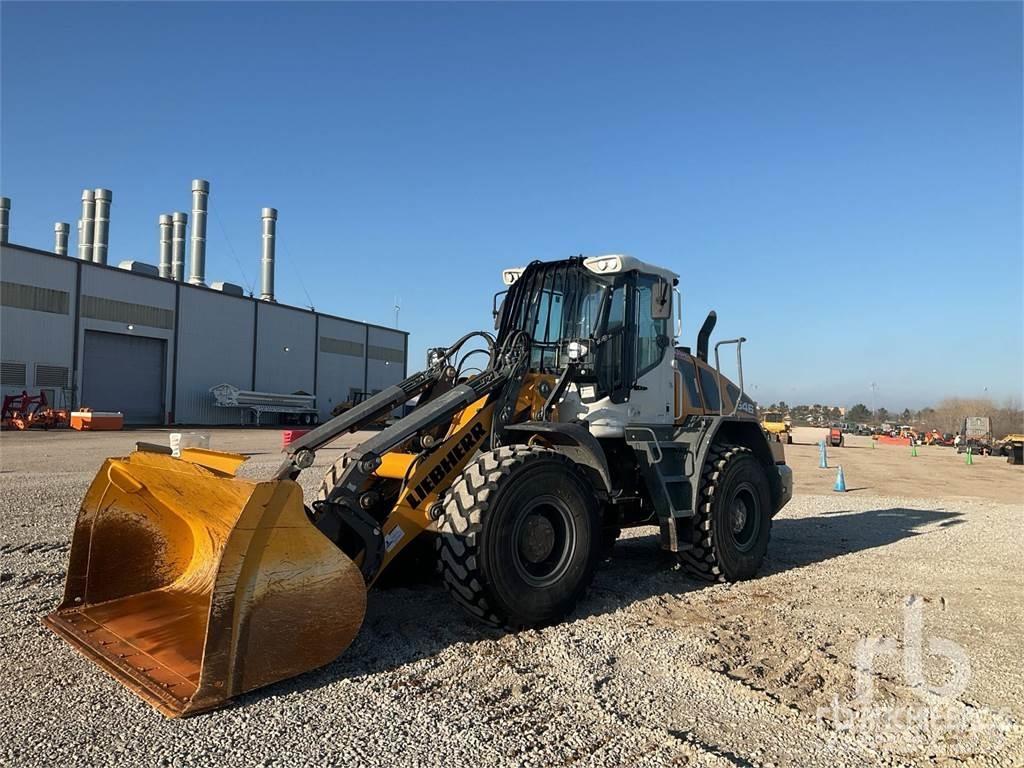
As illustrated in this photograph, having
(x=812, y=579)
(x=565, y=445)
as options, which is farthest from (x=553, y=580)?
(x=812, y=579)

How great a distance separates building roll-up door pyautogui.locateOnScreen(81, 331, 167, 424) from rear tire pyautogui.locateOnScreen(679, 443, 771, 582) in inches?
1534

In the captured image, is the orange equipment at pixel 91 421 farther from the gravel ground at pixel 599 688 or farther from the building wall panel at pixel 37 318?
the gravel ground at pixel 599 688

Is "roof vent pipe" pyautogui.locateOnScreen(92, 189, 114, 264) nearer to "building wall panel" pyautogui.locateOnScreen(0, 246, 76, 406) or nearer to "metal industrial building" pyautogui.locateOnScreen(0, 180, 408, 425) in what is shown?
"metal industrial building" pyautogui.locateOnScreen(0, 180, 408, 425)

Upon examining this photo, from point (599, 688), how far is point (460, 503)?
1381mm

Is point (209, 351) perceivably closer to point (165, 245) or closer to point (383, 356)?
point (165, 245)

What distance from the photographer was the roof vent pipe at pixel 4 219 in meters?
49.9

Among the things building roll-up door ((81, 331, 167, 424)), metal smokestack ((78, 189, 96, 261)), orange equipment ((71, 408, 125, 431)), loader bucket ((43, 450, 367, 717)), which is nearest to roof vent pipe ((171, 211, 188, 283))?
metal smokestack ((78, 189, 96, 261))

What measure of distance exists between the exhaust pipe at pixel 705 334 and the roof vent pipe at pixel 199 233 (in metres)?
46.0

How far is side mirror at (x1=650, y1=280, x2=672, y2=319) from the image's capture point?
271 inches

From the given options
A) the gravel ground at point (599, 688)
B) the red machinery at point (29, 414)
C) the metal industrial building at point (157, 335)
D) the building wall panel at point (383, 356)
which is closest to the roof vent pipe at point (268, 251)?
the metal industrial building at point (157, 335)

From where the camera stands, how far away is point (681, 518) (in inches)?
267

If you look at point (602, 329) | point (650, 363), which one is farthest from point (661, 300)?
point (602, 329)

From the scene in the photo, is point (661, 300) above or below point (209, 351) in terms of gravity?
below
